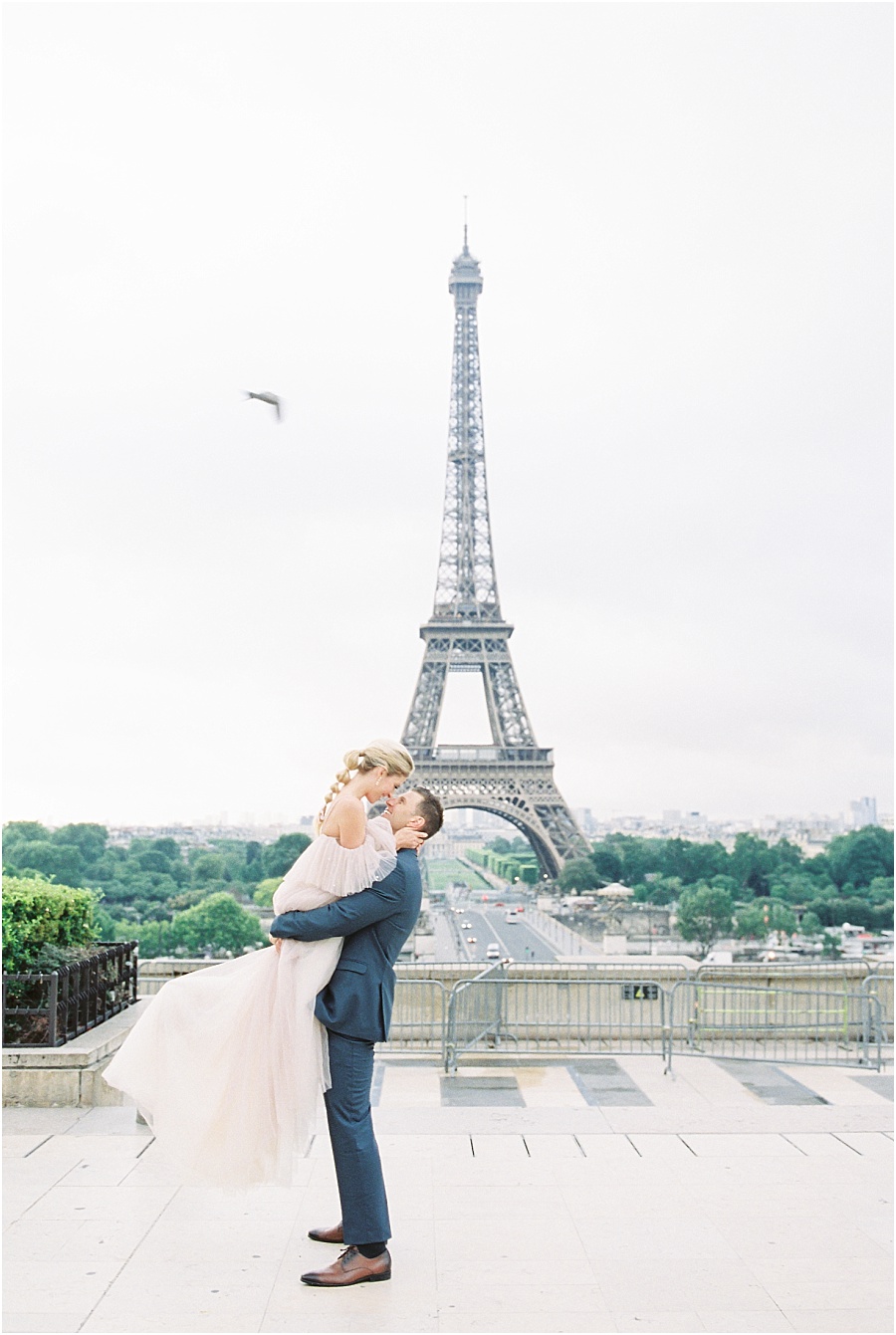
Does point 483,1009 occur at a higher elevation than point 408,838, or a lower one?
lower

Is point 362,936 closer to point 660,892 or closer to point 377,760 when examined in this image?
point 377,760

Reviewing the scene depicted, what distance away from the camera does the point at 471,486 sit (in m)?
68.9

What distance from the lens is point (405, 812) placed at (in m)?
5.16

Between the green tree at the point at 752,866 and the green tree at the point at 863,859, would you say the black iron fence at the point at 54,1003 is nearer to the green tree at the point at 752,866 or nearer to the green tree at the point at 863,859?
the green tree at the point at 863,859

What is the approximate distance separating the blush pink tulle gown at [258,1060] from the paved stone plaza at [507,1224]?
0.50 m

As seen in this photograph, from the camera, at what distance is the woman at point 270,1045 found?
5.01 meters

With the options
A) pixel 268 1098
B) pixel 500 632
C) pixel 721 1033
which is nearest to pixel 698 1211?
pixel 268 1098

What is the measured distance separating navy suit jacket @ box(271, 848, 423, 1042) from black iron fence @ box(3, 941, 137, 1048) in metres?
3.51

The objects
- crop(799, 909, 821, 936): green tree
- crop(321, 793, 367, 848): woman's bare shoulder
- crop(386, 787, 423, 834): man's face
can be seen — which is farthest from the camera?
crop(799, 909, 821, 936): green tree

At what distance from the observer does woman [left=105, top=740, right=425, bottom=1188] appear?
501cm

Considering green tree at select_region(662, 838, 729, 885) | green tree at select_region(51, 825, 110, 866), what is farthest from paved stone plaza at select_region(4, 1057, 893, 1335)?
green tree at select_region(662, 838, 729, 885)

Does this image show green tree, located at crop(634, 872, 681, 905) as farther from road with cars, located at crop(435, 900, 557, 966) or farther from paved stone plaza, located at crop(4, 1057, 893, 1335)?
paved stone plaza, located at crop(4, 1057, 893, 1335)

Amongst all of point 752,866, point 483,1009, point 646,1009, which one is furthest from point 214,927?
point 752,866

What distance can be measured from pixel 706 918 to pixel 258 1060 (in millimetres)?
62597
